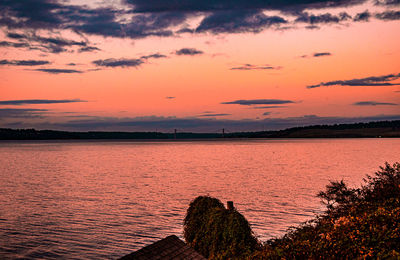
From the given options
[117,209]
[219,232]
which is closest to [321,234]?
[219,232]

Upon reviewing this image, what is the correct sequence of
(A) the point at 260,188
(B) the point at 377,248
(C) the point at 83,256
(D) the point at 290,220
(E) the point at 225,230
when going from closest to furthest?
1. (B) the point at 377,248
2. (E) the point at 225,230
3. (C) the point at 83,256
4. (D) the point at 290,220
5. (A) the point at 260,188

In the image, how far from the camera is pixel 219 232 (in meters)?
17.1

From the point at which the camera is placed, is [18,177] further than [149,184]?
Yes

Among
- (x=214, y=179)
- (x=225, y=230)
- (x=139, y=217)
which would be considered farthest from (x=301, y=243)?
(x=214, y=179)

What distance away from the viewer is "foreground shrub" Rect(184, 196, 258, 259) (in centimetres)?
1658

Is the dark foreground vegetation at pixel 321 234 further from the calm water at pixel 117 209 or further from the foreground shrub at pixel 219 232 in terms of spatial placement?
the calm water at pixel 117 209

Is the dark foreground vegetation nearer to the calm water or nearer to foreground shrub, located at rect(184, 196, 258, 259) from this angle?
foreground shrub, located at rect(184, 196, 258, 259)

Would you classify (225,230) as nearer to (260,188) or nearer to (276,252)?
(276,252)

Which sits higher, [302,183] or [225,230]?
[225,230]

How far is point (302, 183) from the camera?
56.6 m

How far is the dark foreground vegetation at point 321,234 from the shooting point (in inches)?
522

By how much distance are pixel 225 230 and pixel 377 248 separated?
648cm

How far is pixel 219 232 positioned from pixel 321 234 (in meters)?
4.53

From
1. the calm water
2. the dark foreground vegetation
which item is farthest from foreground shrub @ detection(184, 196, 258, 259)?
the calm water
